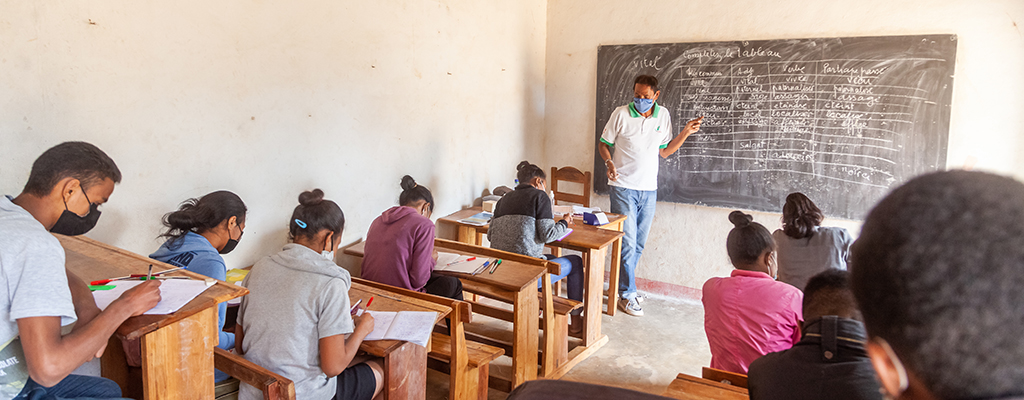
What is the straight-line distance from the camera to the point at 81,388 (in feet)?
5.30

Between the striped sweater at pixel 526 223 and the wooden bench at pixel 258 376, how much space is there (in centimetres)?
176

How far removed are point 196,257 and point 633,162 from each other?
10.0 feet

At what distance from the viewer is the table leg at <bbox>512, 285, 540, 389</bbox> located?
2.71 meters

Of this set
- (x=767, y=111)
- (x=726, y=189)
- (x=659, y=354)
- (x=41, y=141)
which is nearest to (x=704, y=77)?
(x=767, y=111)

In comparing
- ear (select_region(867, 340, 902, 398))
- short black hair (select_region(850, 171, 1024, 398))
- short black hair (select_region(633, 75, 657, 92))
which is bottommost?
ear (select_region(867, 340, 902, 398))

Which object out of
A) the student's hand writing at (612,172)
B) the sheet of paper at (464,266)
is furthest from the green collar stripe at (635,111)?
the sheet of paper at (464,266)

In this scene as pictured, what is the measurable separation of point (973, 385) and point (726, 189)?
4020mm

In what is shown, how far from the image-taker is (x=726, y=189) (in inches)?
167

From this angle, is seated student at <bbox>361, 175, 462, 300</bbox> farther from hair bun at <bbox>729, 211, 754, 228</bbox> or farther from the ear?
the ear

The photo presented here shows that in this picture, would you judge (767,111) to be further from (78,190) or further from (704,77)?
(78,190)

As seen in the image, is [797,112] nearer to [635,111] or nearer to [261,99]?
[635,111]

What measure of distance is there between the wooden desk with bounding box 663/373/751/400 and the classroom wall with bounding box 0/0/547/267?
211 cm

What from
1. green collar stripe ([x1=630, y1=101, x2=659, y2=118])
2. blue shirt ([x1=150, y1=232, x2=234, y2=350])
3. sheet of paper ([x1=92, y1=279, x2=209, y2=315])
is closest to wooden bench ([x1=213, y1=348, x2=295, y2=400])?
sheet of paper ([x1=92, y1=279, x2=209, y2=315])

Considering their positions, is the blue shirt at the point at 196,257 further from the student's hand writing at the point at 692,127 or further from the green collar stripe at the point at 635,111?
the student's hand writing at the point at 692,127
